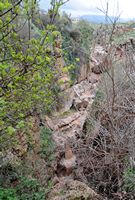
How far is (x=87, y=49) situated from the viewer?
18094 millimetres

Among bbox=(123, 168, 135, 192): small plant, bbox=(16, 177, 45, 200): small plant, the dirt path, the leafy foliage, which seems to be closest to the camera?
the leafy foliage

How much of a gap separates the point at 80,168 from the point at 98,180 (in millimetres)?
780

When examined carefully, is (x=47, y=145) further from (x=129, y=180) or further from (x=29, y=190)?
(x=129, y=180)

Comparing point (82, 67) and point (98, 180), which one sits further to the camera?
point (82, 67)

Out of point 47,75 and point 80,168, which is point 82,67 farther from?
point 47,75

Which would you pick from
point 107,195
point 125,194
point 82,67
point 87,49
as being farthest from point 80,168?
point 87,49

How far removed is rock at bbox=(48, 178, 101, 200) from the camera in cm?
579

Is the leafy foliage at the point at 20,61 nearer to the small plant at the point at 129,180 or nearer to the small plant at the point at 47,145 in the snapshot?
the small plant at the point at 129,180

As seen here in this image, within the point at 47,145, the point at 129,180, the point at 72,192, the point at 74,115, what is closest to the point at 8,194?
the point at 72,192

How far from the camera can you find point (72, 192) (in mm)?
5898

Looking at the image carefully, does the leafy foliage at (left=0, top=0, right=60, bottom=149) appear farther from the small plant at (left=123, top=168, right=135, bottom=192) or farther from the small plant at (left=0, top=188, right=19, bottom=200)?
the small plant at (left=123, top=168, right=135, bottom=192)

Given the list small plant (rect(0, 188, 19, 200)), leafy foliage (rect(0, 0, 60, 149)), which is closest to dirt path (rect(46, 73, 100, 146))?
small plant (rect(0, 188, 19, 200))

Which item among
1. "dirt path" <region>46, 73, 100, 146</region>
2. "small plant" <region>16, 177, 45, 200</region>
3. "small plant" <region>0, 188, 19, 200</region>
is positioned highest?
"small plant" <region>0, 188, 19, 200</region>

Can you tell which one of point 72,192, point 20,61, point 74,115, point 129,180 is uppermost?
point 20,61
